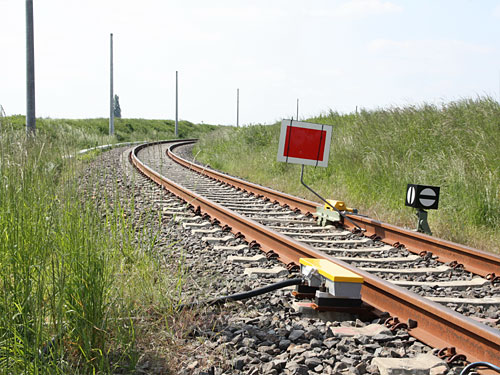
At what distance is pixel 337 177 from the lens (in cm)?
1097

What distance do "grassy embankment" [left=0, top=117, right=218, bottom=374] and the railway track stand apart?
0.79 meters

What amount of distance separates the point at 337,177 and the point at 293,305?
296 inches

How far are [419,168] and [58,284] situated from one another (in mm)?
7731

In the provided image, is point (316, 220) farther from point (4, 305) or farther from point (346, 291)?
point (4, 305)

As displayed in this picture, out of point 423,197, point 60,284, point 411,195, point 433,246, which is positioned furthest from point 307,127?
point 60,284

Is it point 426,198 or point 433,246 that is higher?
point 426,198

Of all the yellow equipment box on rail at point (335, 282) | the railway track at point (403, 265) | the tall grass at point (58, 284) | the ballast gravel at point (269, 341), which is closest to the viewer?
the tall grass at point (58, 284)

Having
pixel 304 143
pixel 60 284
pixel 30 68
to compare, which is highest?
pixel 30 68

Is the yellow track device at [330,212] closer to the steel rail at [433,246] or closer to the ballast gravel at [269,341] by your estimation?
the steel rail at [433,246]

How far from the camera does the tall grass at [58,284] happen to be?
252 cm

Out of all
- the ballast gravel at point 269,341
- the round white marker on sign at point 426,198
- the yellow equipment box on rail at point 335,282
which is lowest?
the ballast gravel at point 269,341

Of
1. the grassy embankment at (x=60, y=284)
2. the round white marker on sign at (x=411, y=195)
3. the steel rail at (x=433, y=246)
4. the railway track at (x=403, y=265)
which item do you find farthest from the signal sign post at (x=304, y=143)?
the grassy embankment at (x=60, y=284)

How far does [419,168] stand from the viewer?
9.16 m

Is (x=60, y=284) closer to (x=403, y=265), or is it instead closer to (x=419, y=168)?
(x=403, y=265)
